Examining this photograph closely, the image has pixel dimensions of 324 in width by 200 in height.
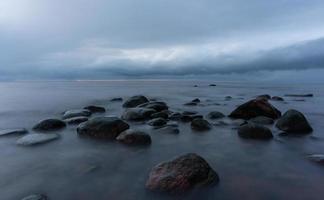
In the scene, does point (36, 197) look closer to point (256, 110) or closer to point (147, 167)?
point (147, 167)

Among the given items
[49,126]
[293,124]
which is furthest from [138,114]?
[293,124]

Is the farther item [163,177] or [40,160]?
[40,160]

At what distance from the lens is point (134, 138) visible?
9773 millimetres

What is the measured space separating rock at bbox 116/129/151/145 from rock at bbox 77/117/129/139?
0.76 m

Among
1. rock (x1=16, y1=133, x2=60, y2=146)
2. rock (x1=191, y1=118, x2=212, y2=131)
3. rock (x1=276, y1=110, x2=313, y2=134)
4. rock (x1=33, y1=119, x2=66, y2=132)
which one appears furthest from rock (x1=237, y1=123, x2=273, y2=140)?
rock (x1=33, y1=119, x2=66, y2=132)

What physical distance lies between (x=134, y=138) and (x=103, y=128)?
1630mm

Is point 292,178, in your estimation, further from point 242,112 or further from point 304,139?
point 242,112

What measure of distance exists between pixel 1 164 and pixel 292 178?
8149 millimetres

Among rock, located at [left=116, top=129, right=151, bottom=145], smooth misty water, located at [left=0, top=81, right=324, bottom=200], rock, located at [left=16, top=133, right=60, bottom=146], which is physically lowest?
smooth misty water, located at [left=0, top=81, right=324, bottom=200]

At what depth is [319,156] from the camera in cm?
823

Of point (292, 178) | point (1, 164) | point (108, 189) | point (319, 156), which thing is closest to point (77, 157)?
point (1, 164)

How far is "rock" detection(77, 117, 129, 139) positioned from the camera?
10.6m

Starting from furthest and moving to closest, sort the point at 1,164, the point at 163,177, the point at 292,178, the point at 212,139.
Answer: the point at 212,139, the point at 1,164, the point at 292,178, the point at 163,177

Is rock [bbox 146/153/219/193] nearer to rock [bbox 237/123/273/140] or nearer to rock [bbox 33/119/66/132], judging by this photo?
rock [bbox 237/123/273/140]
